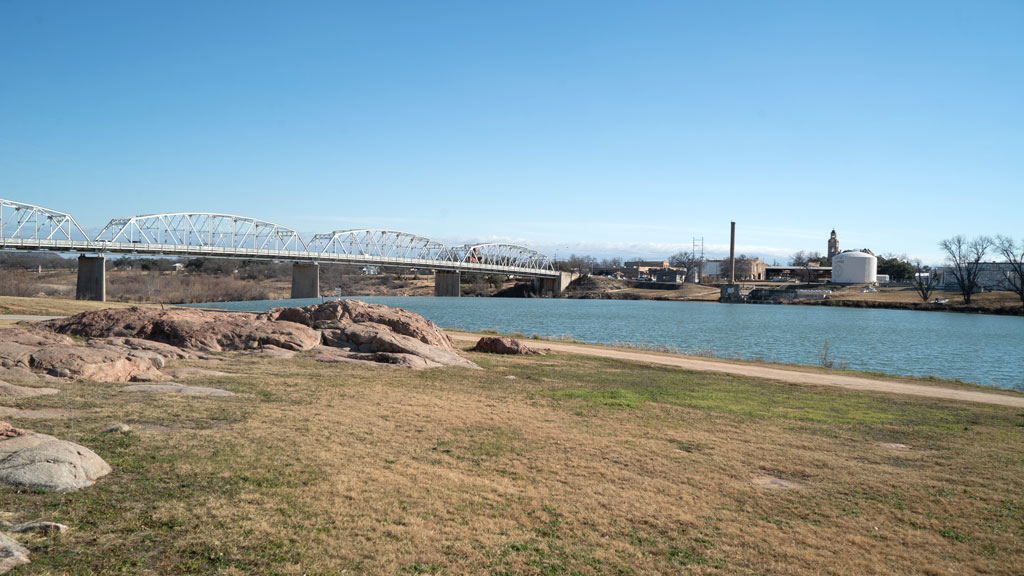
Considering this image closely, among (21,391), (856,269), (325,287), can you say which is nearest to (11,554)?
(21,391)

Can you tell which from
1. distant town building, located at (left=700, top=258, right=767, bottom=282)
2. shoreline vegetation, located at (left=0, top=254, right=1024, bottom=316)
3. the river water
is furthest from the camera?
distant town building, located at (left=700, top=258, right=767, bottom=282)

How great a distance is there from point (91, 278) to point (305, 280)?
3519cm

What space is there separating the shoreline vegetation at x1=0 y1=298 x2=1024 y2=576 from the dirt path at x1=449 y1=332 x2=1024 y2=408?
22.3ft

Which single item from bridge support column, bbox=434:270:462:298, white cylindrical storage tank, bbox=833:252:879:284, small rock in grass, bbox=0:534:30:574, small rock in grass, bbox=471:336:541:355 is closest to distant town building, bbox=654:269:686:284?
white cylindrical storage tank, bbox=833:252:879:284

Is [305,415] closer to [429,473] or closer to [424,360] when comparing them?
[429,473]

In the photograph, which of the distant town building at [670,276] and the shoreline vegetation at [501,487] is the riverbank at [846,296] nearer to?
the distant town building at [670,276]

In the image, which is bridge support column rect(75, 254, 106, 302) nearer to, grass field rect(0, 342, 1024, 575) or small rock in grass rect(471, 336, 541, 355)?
small rock in grass rect(471, 336, 541, 355)

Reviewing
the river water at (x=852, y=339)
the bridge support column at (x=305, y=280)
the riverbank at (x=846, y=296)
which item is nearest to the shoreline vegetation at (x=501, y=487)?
the river water at (x=852, y=339)

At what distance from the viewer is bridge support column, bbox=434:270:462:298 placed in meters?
143

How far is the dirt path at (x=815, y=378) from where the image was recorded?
2319cm

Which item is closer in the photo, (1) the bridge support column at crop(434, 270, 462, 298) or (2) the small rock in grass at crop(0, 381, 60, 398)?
(2) the small rock in grass at crop(0, 381, 60, 398)

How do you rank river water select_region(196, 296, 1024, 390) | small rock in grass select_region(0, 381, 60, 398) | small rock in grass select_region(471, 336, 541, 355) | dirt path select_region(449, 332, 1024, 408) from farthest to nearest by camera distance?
river water select_region(196, 296, 1024, 390), small rock in grass select_region(471, 336, 541, 355), dirt path select_region(449, 332, 1024, 408), small rock in grass select_region(0, 381, 60, 398)

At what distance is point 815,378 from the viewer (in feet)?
87.1

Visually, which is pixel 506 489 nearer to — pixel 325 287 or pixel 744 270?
pixel 325 287
